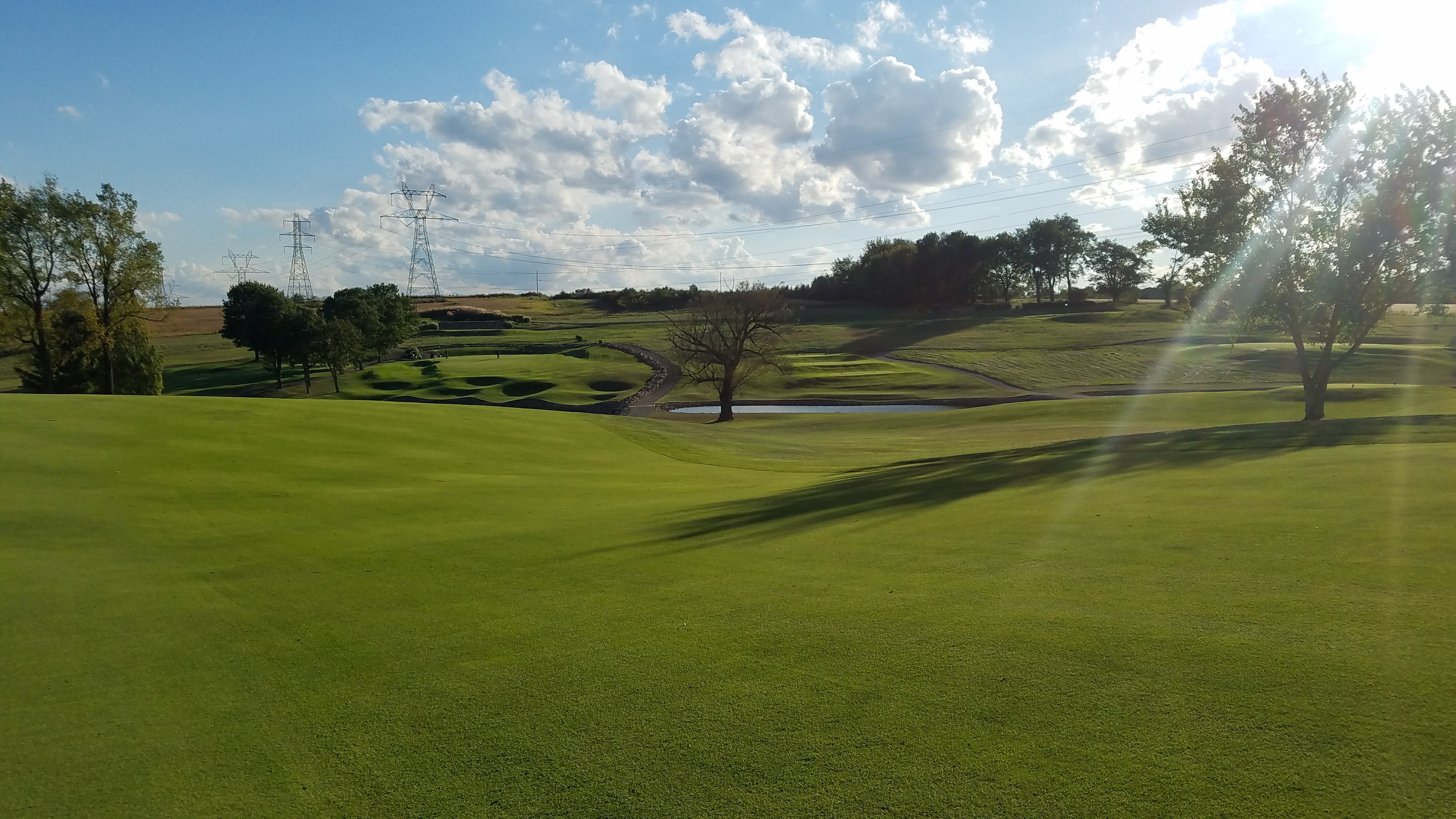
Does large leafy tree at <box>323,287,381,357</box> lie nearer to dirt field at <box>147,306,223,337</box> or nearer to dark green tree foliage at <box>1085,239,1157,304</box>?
dirt field at <box>147,306,223,337</box>

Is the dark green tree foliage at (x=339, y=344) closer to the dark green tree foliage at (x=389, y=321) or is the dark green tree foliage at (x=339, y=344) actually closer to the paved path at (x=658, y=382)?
the dark green tree foliage at (x=389, y=321)

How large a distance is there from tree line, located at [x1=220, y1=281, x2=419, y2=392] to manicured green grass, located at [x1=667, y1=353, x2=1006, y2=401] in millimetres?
30872

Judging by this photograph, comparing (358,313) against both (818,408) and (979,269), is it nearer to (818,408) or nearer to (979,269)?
(818,408)

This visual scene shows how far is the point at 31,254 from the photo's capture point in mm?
45844

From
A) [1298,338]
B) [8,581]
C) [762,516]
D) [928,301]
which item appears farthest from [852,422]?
[928,301]

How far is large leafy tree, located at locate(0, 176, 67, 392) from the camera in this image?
4472 centimetres

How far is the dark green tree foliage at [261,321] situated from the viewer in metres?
73.9

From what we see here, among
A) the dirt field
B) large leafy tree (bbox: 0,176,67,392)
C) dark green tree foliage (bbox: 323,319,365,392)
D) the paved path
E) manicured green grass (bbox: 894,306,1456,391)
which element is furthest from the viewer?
the dirt field

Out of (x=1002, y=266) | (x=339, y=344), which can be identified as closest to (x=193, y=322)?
(x=339, y=344)

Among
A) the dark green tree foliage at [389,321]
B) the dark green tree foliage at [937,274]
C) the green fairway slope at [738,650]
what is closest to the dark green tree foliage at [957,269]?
the dark green tree foliage at [937,274]

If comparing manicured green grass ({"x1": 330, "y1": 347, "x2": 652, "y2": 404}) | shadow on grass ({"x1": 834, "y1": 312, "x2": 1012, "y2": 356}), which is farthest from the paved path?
shadow on grass ({"x1": 834, "y1": 312, "x2": 1012, "y2": 356})

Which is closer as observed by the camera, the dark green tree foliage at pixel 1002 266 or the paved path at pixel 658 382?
the paved path at pixel 658 382

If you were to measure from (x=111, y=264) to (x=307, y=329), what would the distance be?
2492 cm

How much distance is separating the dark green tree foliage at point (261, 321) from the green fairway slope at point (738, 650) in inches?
2541
